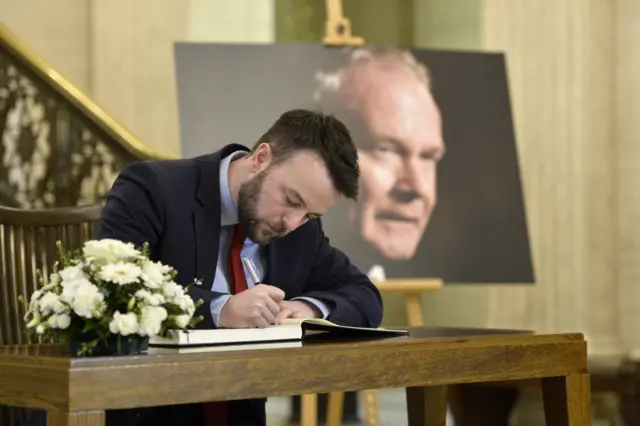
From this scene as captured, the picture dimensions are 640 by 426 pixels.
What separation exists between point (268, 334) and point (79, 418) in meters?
0.58

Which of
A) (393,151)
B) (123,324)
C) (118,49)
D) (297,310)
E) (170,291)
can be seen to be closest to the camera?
(123,324)

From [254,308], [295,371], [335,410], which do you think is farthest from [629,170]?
[295,371]

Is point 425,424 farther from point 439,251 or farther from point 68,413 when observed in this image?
point 439,251

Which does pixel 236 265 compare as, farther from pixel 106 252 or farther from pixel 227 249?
pixel 106 252

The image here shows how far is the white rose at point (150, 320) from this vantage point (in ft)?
7.02

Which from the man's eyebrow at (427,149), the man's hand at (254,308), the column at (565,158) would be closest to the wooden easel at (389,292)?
the man's eyebrow at (427,149)

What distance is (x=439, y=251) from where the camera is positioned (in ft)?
17.3

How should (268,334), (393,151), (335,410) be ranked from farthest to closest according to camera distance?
(393,151) → (335,410) → (268,334)

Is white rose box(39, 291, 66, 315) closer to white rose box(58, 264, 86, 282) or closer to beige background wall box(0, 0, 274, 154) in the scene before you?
white rose box(58, 264, 86, 282)

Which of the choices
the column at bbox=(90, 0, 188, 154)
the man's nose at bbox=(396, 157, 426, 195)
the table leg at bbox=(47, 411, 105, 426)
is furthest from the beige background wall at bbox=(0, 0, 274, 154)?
the table leg at bbox=(47, 411, 105, 426)

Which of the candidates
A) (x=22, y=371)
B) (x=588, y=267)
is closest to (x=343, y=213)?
(x=588, y=267)

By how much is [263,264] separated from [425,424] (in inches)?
23.4

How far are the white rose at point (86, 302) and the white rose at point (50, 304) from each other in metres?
0.03

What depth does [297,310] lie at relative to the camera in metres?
2.87
